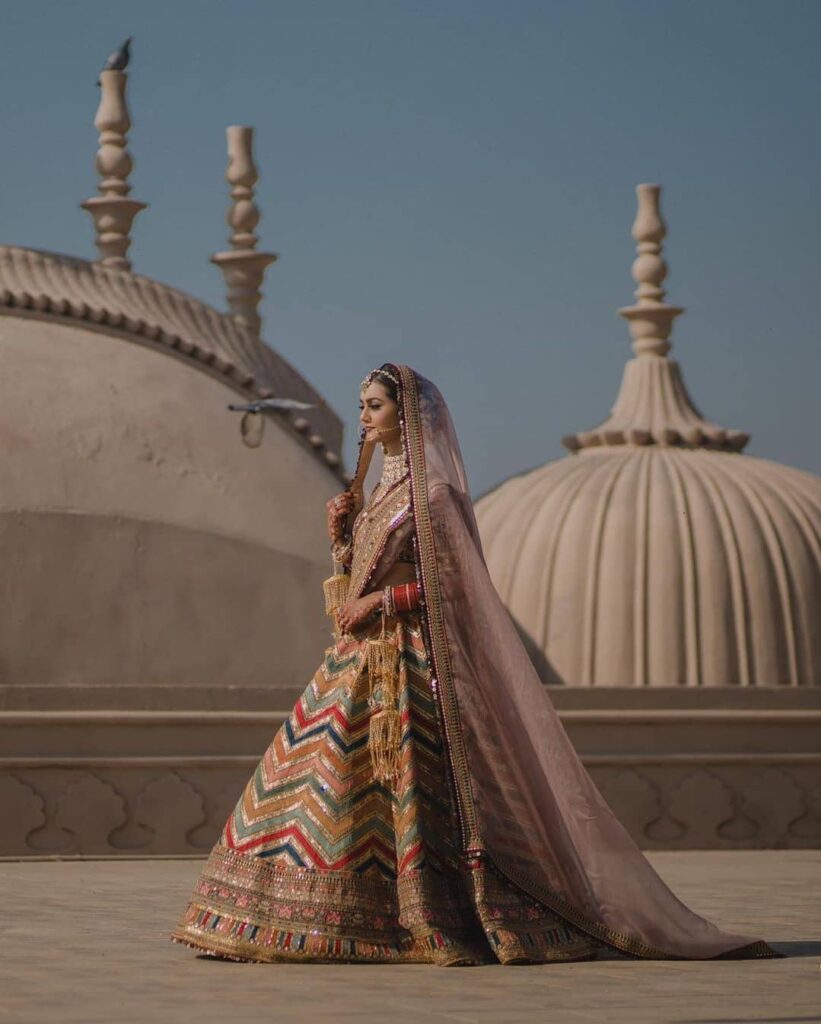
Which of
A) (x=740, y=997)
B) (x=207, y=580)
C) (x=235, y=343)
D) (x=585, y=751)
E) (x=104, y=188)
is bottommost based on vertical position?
(x=740, y=997)

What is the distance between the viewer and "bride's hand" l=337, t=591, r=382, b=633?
691 centimetres

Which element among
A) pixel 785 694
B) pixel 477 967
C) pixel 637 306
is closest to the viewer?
pixel 477 967

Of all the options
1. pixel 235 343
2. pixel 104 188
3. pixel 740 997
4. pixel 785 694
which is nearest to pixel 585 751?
pixel 785 694

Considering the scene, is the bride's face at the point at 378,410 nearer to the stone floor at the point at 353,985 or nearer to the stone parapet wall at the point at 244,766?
the stone floor at the point at 353,985

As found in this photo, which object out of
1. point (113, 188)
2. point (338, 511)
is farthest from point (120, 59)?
point (338, 511)

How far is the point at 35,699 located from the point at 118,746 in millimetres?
491

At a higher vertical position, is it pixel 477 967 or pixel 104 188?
pixel 104 188

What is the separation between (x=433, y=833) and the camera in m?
6.62

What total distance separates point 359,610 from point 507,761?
0.62m

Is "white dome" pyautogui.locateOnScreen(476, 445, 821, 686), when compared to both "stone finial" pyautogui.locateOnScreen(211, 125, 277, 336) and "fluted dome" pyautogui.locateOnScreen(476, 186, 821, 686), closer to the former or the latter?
"fluted dome" pyautogui.locateOnScreen(476, 186, 821, 686)

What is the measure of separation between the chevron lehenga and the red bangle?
0.33ft

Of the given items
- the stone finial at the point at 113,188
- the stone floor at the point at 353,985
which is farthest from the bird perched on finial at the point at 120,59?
the stone floor at the point at 353,985

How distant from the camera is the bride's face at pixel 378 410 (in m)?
7.00

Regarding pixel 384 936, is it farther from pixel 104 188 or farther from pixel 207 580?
pixel 104 188
